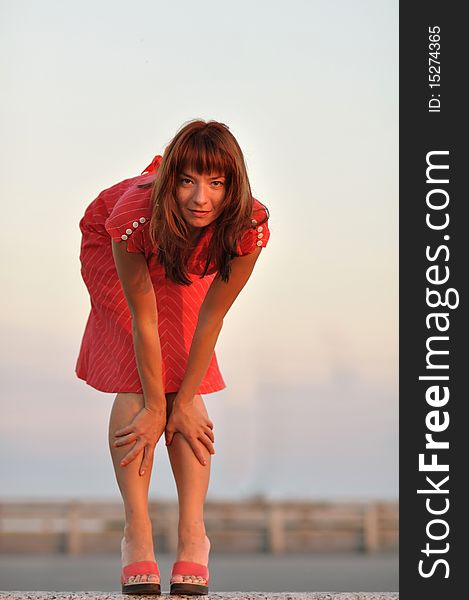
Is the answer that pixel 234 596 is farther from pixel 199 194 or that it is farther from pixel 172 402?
pixel 199 194

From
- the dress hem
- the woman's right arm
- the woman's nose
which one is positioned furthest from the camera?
the dress hem

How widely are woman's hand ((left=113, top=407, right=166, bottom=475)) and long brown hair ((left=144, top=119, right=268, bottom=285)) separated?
378 mm

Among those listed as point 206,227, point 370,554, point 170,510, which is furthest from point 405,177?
point 370,554

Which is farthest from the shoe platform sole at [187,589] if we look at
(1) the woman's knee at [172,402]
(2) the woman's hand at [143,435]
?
(1) the woman's knee at [172,402]

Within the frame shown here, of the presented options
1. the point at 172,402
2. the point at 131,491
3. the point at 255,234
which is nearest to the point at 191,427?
the point at 172,402

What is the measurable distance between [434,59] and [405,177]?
387 millimetres

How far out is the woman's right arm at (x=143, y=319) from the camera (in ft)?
8.53

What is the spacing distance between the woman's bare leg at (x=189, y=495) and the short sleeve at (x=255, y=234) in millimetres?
471

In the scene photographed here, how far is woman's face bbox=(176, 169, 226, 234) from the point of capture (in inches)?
98.3

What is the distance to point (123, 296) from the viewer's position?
109 inches

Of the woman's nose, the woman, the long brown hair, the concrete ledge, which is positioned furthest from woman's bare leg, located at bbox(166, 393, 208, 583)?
the woman's nose

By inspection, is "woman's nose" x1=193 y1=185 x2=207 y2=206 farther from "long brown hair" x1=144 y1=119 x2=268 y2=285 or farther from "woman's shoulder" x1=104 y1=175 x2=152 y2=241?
"woman's shoulder" x1=104 y1=175 x2=152 y2=241

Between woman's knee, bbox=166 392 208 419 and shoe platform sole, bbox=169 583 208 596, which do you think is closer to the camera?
shoe platform sole, bbox=169 583 208 596

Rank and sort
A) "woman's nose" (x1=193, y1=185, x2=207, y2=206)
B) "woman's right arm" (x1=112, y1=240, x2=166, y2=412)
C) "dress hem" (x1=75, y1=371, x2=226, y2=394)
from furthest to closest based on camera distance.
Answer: "dress hem" (x1=75, y1=371, x2=226, y2=394) < "woman's right arm" (x1=112, y1=240, x2=166, y2=412) < "woman's nose" (x1=193, y1=185, x2=207, y2=206)
